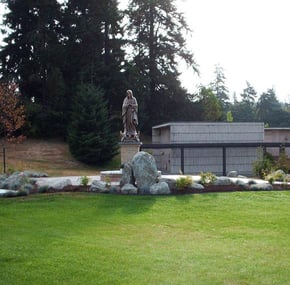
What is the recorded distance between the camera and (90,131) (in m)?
33.6

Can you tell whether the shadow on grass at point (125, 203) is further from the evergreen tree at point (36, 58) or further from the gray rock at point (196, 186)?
the evergreen tree at point (36, 58)

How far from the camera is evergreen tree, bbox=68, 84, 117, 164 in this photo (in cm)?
3281

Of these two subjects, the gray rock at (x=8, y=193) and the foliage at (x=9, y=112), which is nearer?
the gray rock at (x=8, y=193)

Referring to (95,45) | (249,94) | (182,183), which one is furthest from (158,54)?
(249,94)

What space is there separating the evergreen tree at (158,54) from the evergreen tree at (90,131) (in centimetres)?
710

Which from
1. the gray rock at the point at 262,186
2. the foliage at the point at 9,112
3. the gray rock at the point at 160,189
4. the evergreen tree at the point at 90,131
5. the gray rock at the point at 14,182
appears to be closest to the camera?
the gray rock at the point at 160,189

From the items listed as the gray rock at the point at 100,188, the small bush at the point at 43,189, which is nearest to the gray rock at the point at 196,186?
the gray rock at the point at 100,188

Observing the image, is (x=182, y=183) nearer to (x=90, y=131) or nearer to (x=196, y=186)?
(x=196, y=186)

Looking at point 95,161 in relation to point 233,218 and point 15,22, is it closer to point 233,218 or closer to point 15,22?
point 15,22

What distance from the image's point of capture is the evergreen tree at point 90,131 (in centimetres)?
3281

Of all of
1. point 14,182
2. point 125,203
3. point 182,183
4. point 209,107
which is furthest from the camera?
point 209,107

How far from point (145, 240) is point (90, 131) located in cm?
2673

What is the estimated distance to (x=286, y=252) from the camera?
21.2 feet

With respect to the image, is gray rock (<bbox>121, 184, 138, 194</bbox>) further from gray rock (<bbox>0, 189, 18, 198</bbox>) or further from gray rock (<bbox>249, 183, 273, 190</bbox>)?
gray rock (<bbox>249, 183, 273, 190</bbox>)
